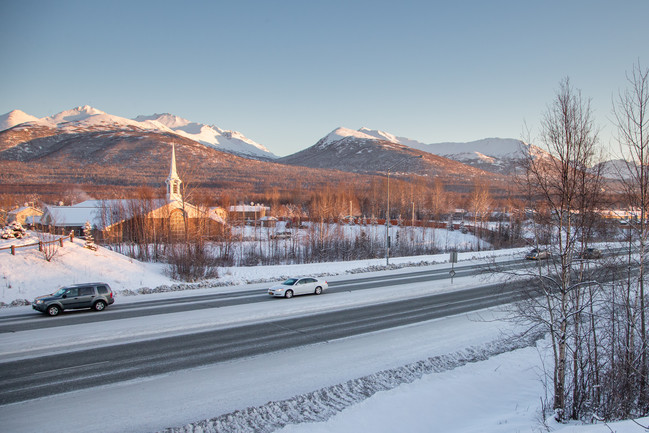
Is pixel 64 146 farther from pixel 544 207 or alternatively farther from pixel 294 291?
pixel 544 207

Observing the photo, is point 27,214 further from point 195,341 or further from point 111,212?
point 195,341

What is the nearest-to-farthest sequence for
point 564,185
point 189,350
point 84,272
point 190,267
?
1. point 564,185
2. point 189,350
3. point 84,272
4. point 190,267

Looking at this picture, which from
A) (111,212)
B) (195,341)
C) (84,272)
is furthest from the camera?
(111,212)

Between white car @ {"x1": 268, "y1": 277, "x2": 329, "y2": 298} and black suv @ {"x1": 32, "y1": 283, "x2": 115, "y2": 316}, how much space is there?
27.4ft

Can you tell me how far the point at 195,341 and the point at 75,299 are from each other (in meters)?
8.13

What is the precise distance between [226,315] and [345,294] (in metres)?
7.41

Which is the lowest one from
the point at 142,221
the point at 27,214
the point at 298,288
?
the point at 298,288

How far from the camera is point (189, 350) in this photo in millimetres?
12859

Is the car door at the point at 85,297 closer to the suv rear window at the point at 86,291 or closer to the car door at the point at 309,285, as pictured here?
the suv rear window at the point at 86,291

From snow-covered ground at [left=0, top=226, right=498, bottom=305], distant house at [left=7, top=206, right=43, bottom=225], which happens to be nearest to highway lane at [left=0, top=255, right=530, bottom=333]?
snow-covered ground at [left=0, top=226, right=498, bottom=305]

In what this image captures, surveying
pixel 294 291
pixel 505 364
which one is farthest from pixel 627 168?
pixel 294 291

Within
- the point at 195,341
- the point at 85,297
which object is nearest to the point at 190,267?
the point at 85,297

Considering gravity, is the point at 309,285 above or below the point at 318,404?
above

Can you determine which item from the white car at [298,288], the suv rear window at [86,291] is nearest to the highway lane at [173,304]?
the white car at [298,288]
